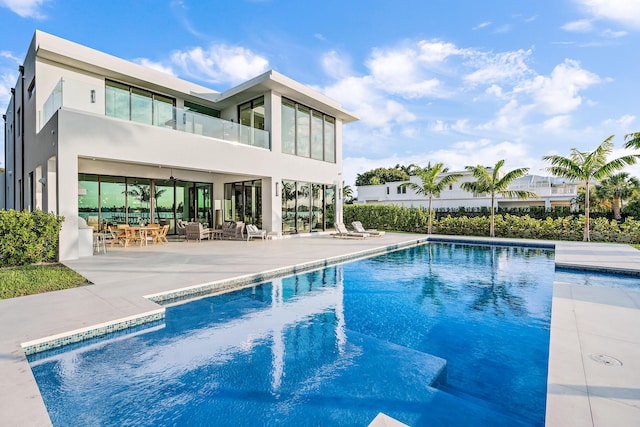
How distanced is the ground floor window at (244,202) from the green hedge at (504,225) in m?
8.69

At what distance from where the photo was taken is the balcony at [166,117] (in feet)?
33.3

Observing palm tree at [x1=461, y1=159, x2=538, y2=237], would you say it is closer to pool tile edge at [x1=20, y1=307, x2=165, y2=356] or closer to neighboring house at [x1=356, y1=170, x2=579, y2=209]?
neighboring house at [x1=356, y1=170, x2=579, y2=209]

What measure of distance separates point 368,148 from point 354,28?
26.1m

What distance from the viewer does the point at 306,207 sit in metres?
18.4

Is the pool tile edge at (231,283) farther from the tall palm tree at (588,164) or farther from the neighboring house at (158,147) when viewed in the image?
the tall palm tree at (588,164)

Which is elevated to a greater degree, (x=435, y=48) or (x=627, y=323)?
(x=435, y=48)

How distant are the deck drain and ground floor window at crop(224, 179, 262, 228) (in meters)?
14.6

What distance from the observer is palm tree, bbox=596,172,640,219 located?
27422 mm

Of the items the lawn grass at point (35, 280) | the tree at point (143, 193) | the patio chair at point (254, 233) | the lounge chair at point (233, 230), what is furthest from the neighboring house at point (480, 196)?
the lawn grass at point (35, 280)

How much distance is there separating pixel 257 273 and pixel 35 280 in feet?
15.0

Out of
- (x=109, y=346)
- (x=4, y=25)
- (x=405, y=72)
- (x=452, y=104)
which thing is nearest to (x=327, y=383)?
(x=109, y=346)

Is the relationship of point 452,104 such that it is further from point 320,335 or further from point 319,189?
point 320,335

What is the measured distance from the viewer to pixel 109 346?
429 cm

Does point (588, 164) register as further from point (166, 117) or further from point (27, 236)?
point (27, 236)
